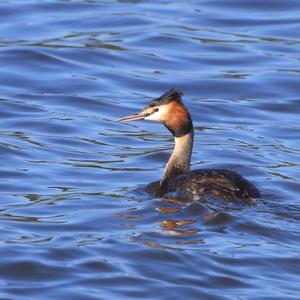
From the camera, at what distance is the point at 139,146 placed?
14344 mm

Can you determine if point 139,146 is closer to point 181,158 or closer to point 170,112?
point 181,158

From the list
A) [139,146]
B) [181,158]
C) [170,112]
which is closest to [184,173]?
[181,158]

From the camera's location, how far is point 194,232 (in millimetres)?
10680

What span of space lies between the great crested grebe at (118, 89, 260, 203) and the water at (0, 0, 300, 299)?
225 mm

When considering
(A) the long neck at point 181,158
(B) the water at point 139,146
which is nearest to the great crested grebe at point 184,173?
(A) the long neck at point 181,158

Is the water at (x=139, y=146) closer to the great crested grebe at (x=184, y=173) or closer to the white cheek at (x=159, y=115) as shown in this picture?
the great crested grebe at (x=184, y=173)

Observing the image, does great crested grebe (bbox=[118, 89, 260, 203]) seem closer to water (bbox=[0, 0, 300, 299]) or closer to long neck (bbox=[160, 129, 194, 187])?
long neck (bbox=[160, 129, 194, 187])

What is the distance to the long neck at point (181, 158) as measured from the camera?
1251cm

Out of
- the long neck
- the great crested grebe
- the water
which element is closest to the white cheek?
the great crested grebe

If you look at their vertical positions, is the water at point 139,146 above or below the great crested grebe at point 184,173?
A: below

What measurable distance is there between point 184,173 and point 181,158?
0.33 meters

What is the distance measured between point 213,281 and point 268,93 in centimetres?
780

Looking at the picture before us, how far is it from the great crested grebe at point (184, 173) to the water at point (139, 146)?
0.23m

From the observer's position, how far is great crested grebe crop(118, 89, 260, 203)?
37.7 ft
